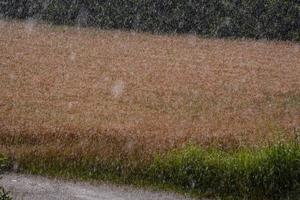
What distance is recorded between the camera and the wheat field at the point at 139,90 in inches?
636

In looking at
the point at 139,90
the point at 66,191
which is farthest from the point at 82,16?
the point at 66,191

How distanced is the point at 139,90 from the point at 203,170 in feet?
34.6

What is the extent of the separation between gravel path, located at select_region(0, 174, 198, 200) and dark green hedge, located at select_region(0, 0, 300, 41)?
29255 mm

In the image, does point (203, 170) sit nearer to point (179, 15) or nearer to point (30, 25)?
point (179, 15)

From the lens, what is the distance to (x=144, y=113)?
19.7 meters

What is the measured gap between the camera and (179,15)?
138 feet

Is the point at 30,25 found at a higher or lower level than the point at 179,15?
lower

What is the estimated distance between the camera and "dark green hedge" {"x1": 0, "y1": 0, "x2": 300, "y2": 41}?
40.8 meters

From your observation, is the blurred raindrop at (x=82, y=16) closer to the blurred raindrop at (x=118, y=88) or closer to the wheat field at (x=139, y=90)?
the wheat field at (x=139, y=90)

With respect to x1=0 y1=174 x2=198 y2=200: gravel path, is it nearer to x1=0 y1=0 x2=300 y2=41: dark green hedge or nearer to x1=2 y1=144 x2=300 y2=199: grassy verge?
x1=2 y1=144 x2=300 y2=199: grassy verge

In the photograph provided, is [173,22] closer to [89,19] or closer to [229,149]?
[89,19]

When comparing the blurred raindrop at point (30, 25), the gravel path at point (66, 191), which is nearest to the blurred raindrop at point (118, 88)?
the gravel path at point (66, 191)

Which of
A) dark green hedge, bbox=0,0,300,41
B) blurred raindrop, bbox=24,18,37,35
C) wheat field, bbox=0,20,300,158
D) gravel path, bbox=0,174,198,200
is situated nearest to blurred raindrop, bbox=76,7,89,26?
dark green hedge, bbox=0,0,300,41

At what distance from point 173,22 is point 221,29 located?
342cm
